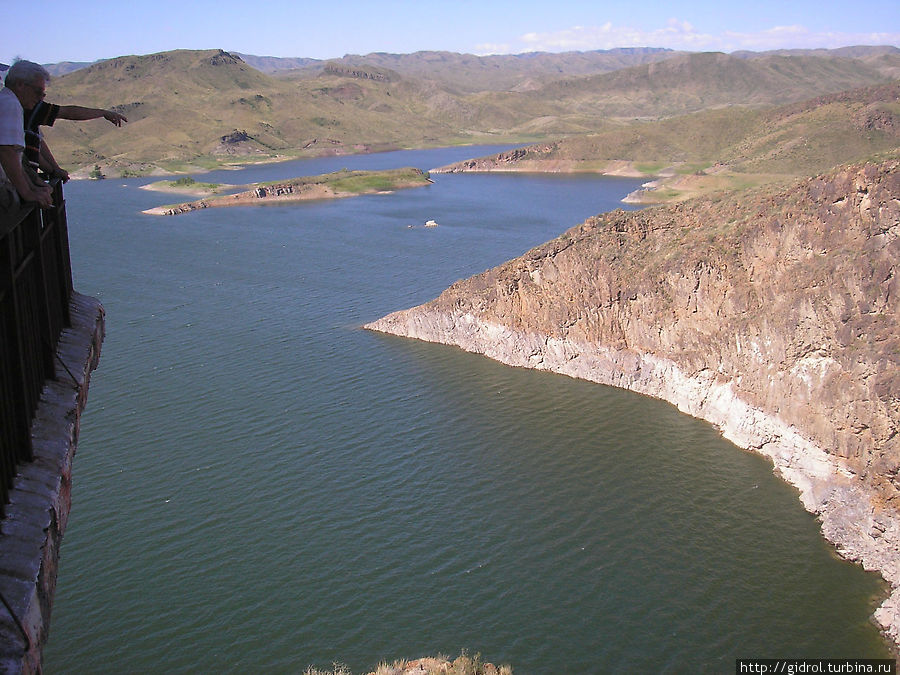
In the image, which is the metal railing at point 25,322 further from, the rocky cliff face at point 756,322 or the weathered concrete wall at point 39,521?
the rocky cliff face at point 756,322

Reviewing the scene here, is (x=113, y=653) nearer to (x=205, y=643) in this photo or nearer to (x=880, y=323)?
(x=205, y=643)

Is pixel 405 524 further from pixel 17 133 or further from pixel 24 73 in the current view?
pixel 17 133

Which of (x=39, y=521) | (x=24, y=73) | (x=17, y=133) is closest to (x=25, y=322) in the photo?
(x=17, y=133)

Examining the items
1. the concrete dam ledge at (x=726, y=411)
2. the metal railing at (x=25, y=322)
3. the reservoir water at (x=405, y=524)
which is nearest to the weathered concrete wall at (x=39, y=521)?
the metal railing at (x=25, y=322)

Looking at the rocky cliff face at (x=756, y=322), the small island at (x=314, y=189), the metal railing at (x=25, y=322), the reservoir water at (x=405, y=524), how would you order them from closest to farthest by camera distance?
the metal railing at (x=25, y=322), the reservoir water at (x=405, y=524), the rocky cliff face at (x=756, y=322), the small island at (x=314, y=189)

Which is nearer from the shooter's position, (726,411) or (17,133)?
(17,133)

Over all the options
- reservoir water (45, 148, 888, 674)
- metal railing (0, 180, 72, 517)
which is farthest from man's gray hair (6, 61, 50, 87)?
reservoir water (45, 148, 888, 674)
